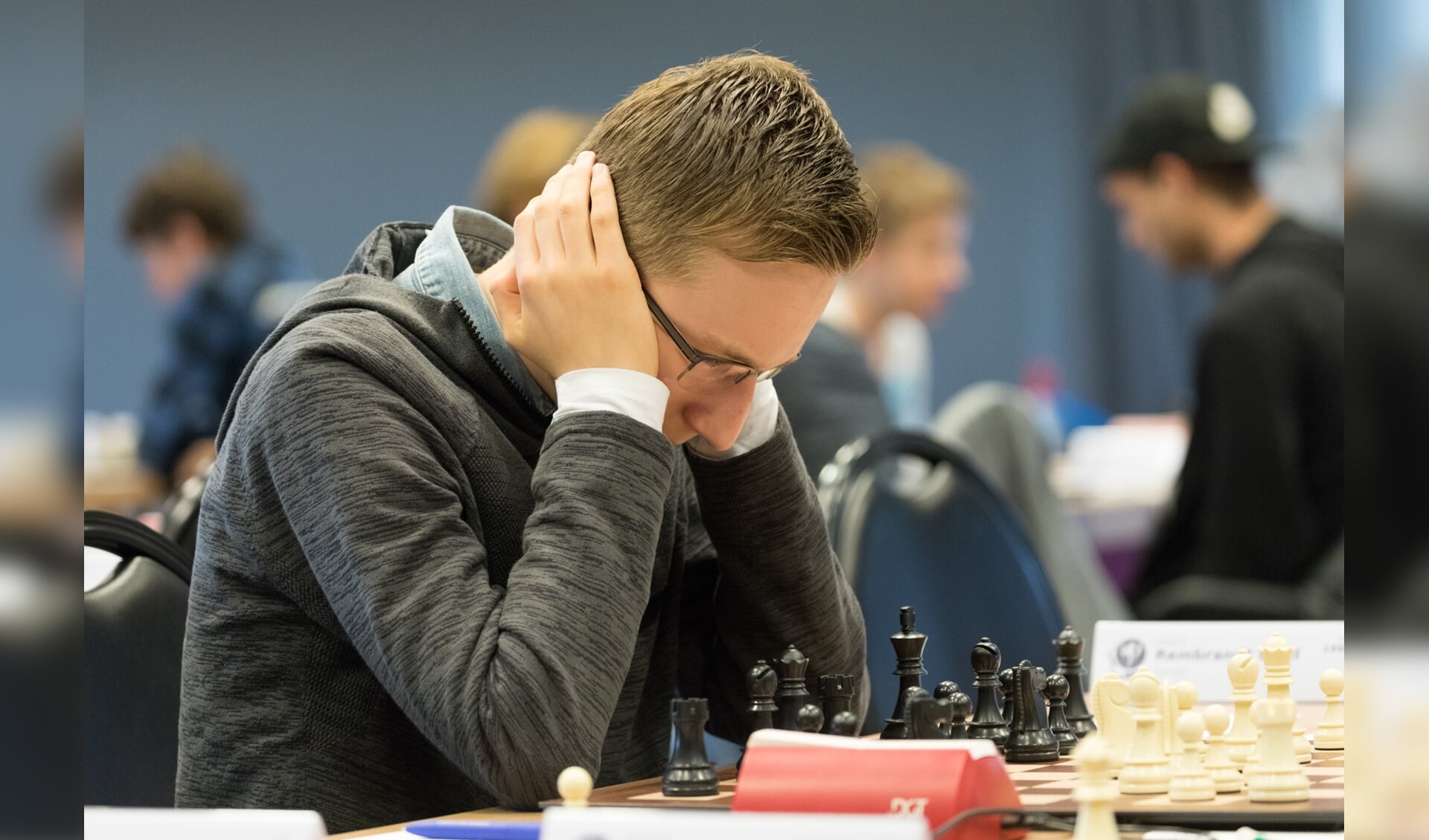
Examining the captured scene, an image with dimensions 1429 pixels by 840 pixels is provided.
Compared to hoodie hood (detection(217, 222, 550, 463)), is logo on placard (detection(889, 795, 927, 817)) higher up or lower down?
lower down

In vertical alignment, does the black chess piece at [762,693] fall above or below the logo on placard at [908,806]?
above

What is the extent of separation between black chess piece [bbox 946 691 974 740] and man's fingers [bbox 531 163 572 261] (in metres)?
0.48

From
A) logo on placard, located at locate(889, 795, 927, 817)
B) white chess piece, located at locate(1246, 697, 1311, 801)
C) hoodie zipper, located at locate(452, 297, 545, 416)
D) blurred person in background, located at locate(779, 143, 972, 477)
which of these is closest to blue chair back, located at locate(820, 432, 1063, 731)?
blurred person in background, located at locate(779, 143, 972, 477)

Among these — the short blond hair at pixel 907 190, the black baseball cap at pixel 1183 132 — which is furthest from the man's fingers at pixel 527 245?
the short blond hair at pixel 907 190

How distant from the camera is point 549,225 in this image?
54.1 inches

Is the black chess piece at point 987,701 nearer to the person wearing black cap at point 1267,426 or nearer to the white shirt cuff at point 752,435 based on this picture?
the white shirt cuff at point 752,435

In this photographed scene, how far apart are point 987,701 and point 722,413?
0.33 metres

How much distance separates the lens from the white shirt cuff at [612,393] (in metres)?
1.29

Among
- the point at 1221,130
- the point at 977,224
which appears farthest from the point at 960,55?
the point at 1221,130

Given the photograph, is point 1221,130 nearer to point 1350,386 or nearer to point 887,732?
point 887,732

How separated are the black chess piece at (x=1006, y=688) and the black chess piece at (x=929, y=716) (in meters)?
0.16

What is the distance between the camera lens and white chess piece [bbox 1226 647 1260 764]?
1.17m

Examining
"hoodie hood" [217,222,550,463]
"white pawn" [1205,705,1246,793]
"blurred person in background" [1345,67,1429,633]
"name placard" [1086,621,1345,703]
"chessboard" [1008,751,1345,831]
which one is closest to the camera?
"blurred person in background" [1345,67,1429,633]

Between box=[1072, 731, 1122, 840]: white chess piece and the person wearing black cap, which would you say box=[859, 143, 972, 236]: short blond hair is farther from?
box=[1072, 731, 1122, 840]: white chess piece
